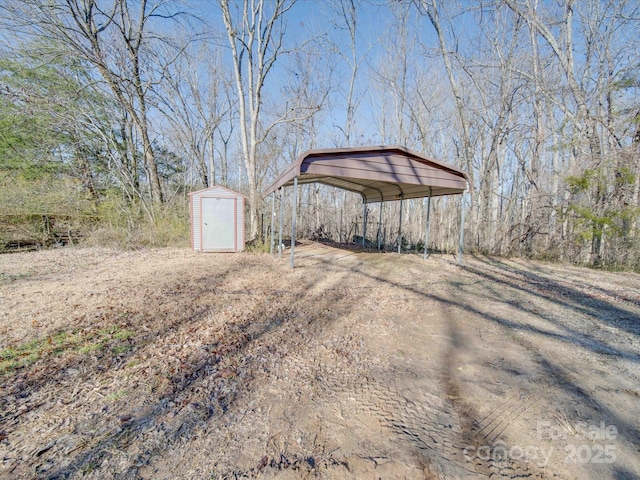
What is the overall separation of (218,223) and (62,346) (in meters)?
6.03

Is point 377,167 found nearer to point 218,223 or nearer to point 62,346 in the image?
point 218,223

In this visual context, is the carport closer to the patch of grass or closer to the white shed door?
the white shed door

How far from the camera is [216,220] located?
27.2ft

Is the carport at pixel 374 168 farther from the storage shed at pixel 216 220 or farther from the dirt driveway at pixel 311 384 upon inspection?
the dirt driveway at pixel 311 384

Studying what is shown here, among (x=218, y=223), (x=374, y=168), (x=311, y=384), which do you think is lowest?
(x=311, y=384)

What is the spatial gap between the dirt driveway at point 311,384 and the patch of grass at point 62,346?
0.06 ft

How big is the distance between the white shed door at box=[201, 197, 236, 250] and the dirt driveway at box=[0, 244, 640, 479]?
3.90 meters

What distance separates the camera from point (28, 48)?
8602mm

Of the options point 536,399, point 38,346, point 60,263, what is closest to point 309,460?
point 536,399

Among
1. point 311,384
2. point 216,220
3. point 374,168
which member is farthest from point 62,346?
point 216,220

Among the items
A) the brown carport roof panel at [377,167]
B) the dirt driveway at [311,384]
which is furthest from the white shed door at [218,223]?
the dirt driveway at [311,384]

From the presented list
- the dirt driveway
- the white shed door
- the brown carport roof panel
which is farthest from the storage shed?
the dirt driveway

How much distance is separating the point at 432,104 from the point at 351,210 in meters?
7.76

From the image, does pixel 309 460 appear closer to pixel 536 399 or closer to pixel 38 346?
pixel 536 399
